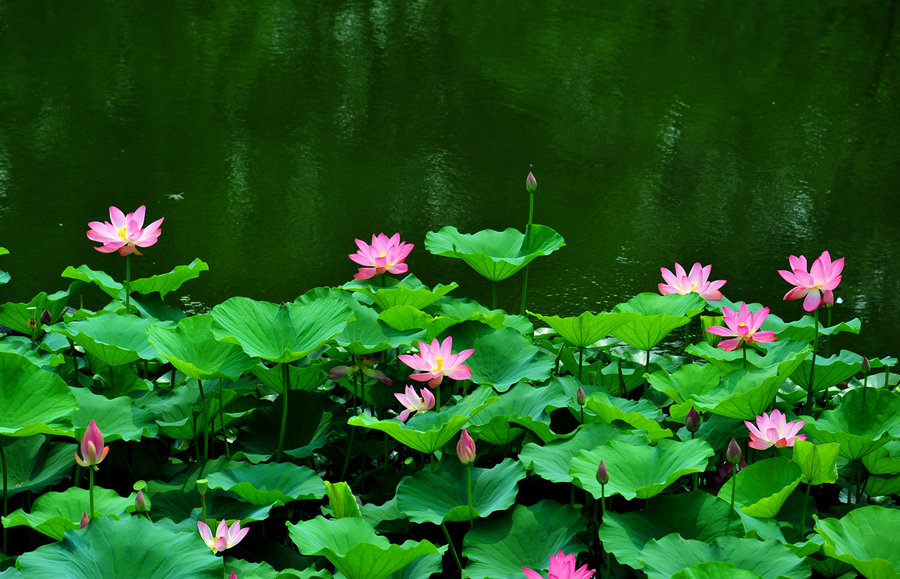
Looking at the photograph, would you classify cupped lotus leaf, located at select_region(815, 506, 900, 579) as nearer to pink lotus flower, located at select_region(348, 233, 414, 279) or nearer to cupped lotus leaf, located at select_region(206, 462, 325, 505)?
cupped lotus leaf, located at select_region(206, 462, 325, 505)

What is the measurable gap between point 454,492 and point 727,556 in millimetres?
343

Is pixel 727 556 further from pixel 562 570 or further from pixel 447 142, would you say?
pixel 447 142

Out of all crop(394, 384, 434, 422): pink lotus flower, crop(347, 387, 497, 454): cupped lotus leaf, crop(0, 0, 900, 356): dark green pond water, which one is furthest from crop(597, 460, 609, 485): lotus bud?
crop(0, 0, 900, 356): dark green pond water

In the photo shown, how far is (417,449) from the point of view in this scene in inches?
49.3

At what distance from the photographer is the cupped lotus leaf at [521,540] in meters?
1.14

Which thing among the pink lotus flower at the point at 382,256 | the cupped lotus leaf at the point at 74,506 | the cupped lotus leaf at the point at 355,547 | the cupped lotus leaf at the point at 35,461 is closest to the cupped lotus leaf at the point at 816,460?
the cupped lotus leaf at the point at 355,547

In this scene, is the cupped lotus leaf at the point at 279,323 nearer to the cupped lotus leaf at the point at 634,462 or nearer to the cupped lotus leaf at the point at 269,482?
the cupped lotus leaf at the point at 269,482

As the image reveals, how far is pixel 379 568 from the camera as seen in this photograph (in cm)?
104

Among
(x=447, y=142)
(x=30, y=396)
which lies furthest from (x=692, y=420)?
(x=447, y=142)

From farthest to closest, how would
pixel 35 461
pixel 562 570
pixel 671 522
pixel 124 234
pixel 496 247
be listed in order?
pixel 496 247, pixel 124 234, pixel 35 461, pixel 671 522, pixel 562 570

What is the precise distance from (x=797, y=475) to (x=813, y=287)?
0.30 meters

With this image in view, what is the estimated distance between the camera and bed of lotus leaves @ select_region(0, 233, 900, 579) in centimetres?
109

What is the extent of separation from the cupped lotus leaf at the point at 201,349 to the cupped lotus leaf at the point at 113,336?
0.04m

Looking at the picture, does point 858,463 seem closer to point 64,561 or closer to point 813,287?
point 813,287
